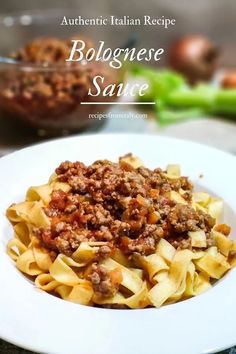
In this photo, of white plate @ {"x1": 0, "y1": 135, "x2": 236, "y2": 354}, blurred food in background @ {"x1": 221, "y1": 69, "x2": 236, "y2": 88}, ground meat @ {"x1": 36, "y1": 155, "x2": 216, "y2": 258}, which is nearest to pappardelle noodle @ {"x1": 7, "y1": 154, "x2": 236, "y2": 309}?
ground meat @ {"x1": 36, "y1": 155, "x2": 216, "y2": 258}

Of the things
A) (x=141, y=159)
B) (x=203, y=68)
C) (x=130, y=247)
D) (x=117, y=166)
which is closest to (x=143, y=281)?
(x=130, y=247)

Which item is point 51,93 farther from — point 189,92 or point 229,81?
point 229,81

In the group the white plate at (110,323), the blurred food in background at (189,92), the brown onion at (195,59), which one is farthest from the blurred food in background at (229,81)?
the white plate at (110,323)

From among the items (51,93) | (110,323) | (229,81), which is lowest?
(110,323)

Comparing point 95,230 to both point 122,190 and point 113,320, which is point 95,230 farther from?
point 113,320

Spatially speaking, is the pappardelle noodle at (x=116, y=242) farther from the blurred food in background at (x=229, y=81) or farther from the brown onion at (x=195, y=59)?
the brown onion at (x=195, y=59)

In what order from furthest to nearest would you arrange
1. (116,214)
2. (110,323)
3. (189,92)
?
(189,92), (116,214), (110,323)

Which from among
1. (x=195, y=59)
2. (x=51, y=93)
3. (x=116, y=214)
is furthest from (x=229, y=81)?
(x=116, y=214)

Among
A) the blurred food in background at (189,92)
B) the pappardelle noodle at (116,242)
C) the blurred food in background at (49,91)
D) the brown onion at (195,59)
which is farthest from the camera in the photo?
the brown onion at (195,59)

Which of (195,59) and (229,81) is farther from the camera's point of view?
(195,59)
